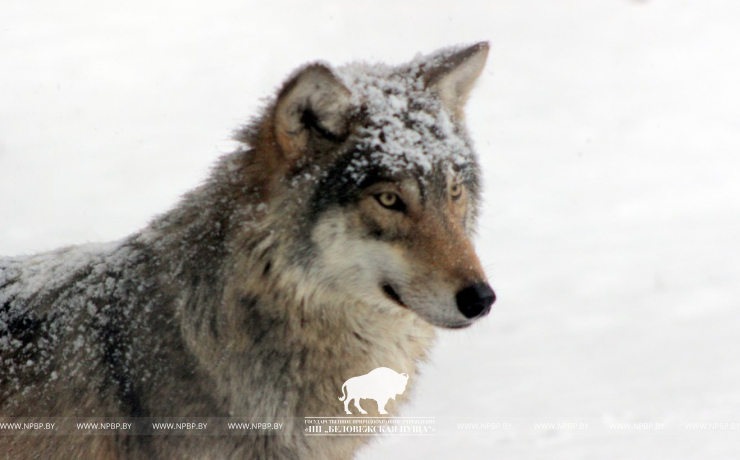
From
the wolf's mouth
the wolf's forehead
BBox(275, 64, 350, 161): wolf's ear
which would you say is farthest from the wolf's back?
the wolf's forehead

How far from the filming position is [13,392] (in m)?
3.04

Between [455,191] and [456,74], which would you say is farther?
[456,74]

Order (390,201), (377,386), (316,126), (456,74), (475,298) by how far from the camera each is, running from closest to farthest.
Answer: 1. (475,298)
2. (390,201)
3. (316,126)
4. (377,386)
5. (456,74)

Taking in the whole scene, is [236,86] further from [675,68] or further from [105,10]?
[675,68]

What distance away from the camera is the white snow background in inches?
204

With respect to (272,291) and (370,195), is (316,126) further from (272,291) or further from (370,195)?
(272,291)

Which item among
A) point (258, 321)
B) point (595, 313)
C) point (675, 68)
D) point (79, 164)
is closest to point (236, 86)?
point (79, 164)

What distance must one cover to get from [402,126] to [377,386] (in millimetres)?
1004

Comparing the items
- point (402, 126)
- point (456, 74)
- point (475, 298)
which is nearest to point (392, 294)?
point (475, 298)

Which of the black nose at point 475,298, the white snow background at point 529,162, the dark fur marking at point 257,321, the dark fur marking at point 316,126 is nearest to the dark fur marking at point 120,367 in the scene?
the dark fur marking at point 257,321

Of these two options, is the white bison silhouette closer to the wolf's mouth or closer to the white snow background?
the wolf's mouth

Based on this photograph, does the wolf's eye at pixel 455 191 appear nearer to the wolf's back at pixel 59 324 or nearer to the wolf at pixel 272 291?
the wolf at pixel 272 291

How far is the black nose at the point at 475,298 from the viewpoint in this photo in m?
2.85

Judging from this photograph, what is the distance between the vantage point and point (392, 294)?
119 inches
